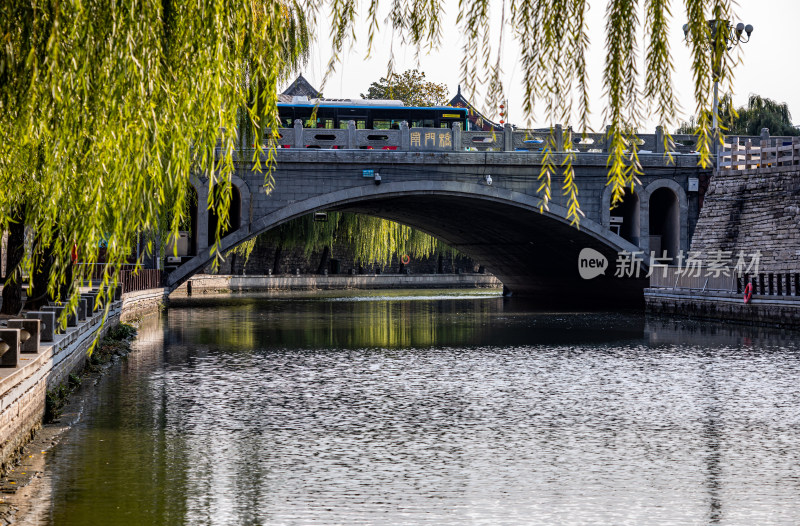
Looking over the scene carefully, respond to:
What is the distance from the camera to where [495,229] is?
36.8 meters

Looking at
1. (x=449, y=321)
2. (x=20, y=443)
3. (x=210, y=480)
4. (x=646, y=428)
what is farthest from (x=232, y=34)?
(x=449, y=321)

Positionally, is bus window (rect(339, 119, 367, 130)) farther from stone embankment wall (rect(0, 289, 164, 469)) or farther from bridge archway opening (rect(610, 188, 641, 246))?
stone embankment wall (rect(0, 289, 164, 469))

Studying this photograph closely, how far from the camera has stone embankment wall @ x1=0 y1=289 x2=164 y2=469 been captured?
8031 millimetres

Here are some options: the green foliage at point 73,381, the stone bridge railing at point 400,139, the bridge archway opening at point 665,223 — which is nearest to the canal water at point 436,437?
the green foliage at point 73,381

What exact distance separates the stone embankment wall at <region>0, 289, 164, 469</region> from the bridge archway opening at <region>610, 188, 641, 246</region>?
66.9 ft

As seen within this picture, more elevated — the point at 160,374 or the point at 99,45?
the point at 99,45

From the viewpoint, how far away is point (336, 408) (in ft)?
39.6

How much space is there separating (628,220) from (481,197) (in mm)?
5788

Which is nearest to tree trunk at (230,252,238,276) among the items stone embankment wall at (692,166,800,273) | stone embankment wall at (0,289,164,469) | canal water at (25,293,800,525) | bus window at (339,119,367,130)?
bus window at (339,119,367,130)

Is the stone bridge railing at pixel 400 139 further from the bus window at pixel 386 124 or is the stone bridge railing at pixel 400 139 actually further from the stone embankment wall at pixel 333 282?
the stone embankment wall at pixel 333 282

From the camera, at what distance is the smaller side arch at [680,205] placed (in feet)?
103

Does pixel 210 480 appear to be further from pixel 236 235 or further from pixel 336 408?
pixel 236 235

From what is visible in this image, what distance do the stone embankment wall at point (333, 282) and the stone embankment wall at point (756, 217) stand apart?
22840 mm

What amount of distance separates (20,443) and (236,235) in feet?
66.0
